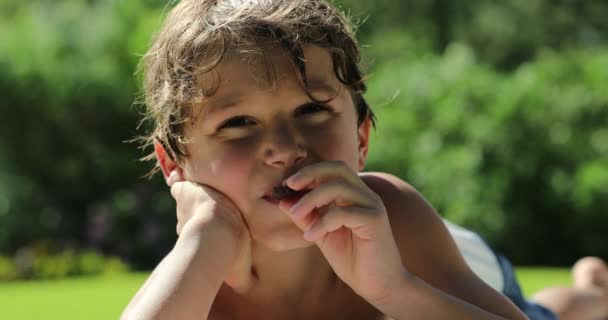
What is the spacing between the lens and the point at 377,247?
196 cm

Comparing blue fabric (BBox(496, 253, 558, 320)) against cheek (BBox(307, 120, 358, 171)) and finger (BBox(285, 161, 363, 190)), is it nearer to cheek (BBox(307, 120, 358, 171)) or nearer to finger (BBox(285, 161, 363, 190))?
cheek (BBox(307, 120, 358, 171))

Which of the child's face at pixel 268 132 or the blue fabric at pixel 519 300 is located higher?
the child's face at pixel 268 132

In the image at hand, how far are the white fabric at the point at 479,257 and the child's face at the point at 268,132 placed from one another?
1378 millimetres

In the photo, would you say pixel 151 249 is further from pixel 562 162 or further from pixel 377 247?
pixel 377 247

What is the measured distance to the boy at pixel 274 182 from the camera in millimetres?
1958

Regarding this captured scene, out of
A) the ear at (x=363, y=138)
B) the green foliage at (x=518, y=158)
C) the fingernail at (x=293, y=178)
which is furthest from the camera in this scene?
the green foliage at (x=518, y=158)

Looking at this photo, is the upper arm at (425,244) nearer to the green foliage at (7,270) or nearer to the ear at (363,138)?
the ear at (363,138)

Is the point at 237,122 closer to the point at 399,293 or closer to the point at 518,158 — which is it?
the point at 399,293

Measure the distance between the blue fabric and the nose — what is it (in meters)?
1.62

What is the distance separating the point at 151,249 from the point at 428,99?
3589 mm

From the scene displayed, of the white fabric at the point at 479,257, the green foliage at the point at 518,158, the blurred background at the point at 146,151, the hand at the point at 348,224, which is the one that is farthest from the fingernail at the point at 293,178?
the green foliage at the point at 518,158

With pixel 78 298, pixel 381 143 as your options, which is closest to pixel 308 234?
pixel 78 298

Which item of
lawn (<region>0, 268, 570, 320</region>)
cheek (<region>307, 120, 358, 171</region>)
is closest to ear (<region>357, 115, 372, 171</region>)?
cheek (<region>307, 120, 358, 171</region>)

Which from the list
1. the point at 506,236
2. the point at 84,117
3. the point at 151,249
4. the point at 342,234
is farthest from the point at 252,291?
the point at 84,117
